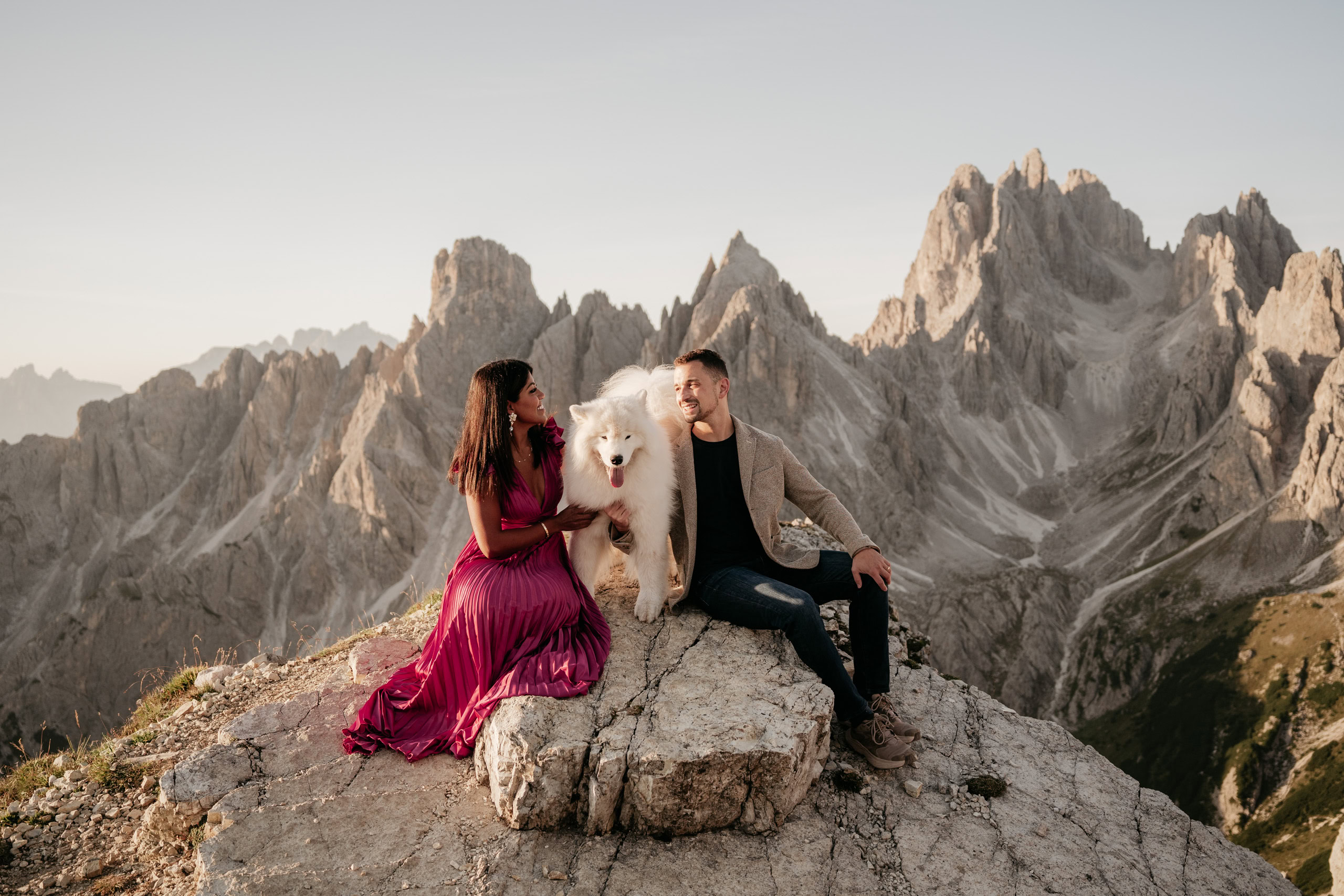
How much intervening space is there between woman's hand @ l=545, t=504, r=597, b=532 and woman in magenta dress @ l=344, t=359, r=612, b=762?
0.03ft

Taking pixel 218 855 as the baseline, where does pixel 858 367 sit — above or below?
above

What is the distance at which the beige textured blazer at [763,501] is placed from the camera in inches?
273

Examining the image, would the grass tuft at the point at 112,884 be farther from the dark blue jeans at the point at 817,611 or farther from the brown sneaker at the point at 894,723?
the brown sneaker at the point at 894,723

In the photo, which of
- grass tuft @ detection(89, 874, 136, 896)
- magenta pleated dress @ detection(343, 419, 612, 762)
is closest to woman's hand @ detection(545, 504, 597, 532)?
magenta pleated dress @ detection(343, 419, 612, 762)

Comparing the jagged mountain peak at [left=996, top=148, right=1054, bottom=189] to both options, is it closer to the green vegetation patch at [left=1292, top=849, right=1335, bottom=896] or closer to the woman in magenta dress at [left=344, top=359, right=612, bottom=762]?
the green vegetation patch at [left=1292, top=849, right=1335, bottom=896]

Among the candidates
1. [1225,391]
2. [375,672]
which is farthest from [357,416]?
[1225,391]

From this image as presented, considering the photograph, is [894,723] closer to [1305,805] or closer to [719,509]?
[719,509]

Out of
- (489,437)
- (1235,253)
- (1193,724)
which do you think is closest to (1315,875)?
(1193,724)

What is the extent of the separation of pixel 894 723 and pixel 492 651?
3.49 metres

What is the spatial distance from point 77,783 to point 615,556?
513cm

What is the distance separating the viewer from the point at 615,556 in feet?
26.5

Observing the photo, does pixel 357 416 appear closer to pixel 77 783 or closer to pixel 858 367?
pixel 858 367

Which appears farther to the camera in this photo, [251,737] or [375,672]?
[375,672]

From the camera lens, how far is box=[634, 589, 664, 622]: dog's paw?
6.89m
